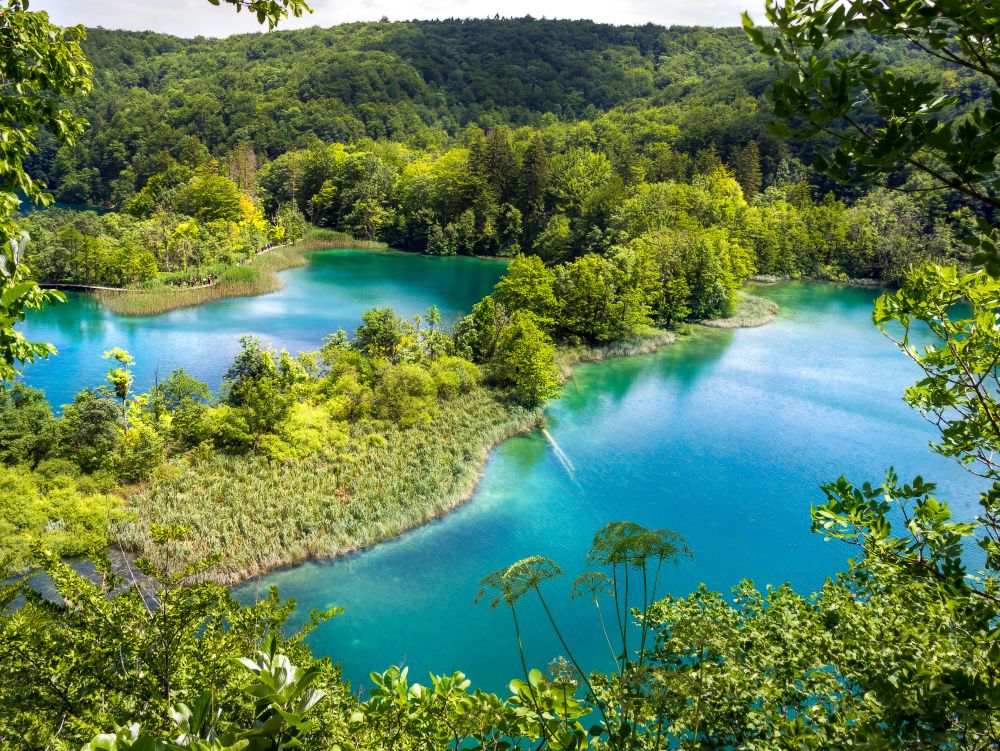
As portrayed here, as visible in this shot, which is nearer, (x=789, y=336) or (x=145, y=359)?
(x=145, y=359)

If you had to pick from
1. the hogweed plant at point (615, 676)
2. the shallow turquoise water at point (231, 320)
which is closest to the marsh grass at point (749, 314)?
the shallow turquoise water at point (231, 320)

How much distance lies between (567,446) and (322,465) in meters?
5.97

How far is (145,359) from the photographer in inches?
723

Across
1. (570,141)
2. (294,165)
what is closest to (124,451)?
(294,165)

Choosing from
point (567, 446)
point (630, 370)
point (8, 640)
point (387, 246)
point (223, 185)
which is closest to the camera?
point (8, 640)

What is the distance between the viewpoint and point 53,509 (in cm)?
939

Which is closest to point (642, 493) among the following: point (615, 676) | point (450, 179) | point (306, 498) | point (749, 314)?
point (306, 498)

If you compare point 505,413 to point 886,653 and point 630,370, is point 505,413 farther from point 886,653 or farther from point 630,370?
point 886,653

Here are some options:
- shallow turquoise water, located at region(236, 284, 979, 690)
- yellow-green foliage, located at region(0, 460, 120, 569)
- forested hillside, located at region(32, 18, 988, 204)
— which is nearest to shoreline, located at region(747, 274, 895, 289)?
shallow turquoise water, located at region(236, 284, 979, 690)

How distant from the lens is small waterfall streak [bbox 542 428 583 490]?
13.5 meters

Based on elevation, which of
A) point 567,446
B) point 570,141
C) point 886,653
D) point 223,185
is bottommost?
point 567,446

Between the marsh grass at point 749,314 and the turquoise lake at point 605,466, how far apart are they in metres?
0.87

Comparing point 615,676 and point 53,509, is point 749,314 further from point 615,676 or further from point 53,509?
point 53,509

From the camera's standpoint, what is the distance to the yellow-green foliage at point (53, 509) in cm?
855
